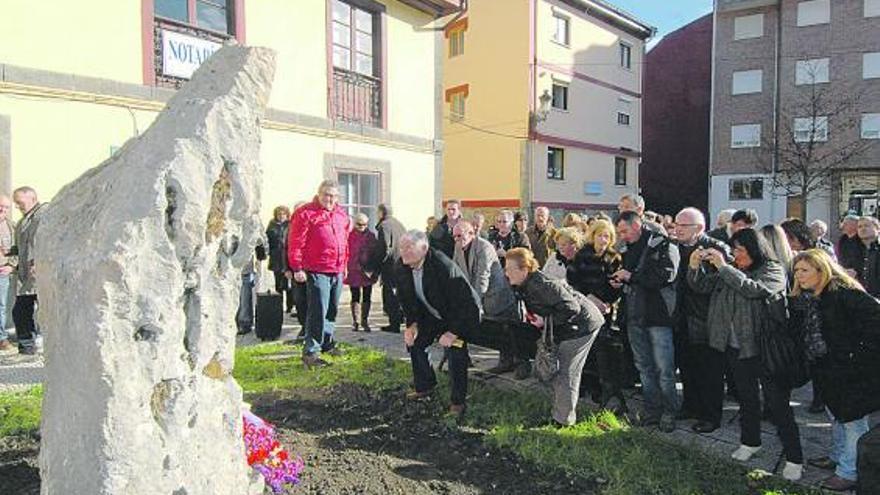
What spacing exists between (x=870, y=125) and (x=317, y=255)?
92.7 ft

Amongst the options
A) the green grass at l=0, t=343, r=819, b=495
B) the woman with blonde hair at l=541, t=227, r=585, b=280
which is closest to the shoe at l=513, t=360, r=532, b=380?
the green grass at l=0, t=343, r=819, b=495

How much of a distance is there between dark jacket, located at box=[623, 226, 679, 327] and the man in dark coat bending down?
4.07 ft

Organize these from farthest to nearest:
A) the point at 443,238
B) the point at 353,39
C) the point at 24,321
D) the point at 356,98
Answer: the point at 356,98
the point at 353,39
the point at 443,238
the point at 24,321

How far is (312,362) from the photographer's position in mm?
6613

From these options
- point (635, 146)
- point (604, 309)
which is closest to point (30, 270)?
point (604, 309)

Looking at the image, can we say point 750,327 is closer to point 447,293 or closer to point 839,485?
point 839,485

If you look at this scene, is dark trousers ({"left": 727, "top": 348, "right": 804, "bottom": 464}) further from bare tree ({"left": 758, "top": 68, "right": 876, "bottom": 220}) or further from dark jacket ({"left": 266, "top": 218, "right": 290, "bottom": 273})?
bare tree ({"left": 758, "top": 68, "right": 876, "bottom": 220})

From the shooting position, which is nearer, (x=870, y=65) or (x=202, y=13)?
(x=202, y=13)

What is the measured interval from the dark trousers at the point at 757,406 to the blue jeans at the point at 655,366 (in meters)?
0.62

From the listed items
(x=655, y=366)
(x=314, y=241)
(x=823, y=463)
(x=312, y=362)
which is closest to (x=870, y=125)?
(x=655, y=366)

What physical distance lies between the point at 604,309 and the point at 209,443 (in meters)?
3.90

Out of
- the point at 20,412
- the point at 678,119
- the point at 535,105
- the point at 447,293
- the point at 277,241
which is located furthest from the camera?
the point at 678,119

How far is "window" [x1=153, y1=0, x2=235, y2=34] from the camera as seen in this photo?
31.1 feet

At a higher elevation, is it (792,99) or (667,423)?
(792,99)
